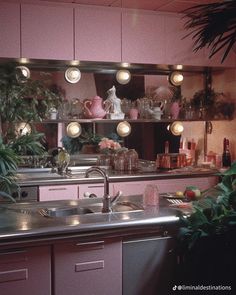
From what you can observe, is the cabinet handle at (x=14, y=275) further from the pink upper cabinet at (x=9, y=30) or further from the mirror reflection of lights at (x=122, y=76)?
the mirror reflection of lights at (x=122, y=76)

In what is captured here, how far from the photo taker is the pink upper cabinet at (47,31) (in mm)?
3895

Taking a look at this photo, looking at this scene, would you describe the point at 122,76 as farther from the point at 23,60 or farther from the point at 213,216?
the point at 213,216

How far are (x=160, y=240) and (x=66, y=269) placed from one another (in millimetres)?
537

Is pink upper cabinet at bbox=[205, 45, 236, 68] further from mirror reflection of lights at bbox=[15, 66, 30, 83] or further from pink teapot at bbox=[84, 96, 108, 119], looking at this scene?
mirror reflection of lights at bbox=[15, 66, 30, 83]

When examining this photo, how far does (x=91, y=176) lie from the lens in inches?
154

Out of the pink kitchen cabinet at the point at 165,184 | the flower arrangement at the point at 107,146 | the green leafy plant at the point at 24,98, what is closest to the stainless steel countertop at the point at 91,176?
the pink kitchen cabinet at the point at 165,184

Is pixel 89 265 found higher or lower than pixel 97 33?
lower

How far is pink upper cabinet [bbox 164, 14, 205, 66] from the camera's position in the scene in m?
4.43

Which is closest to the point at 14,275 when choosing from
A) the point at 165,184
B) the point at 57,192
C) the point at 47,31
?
the point at 57,192

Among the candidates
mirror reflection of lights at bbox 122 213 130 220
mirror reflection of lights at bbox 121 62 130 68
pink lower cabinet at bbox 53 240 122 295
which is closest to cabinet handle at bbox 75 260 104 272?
pink lower cabinet at bbox 53 240 122 295

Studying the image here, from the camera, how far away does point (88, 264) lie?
203 cm

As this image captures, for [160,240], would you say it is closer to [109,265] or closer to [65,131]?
[109,265]

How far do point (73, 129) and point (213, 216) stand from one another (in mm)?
2710

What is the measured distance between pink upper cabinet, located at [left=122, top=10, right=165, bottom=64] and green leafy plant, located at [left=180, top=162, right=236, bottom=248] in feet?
7.81
